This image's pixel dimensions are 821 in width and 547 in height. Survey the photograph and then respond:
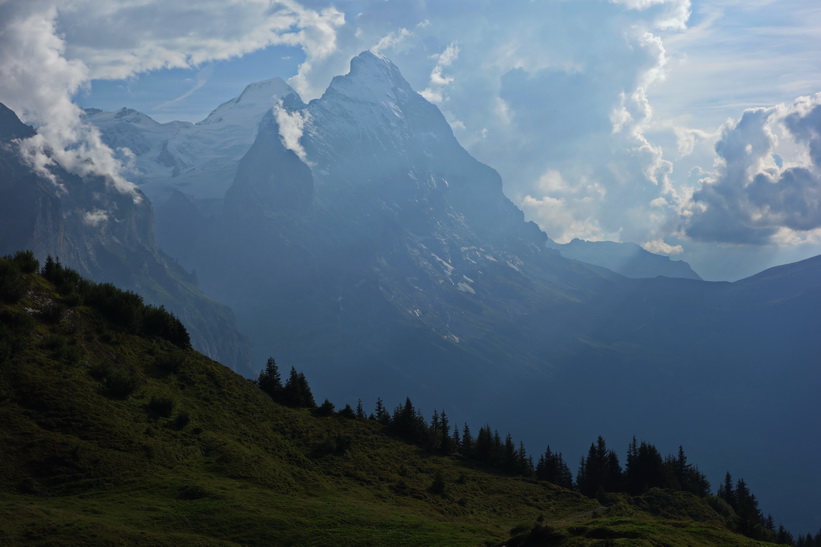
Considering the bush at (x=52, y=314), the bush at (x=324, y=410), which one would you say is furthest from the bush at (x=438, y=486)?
the bush at (x=52, y=314)

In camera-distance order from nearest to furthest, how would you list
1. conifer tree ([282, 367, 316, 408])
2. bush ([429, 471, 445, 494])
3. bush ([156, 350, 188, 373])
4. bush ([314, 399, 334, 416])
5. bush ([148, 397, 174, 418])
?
bush ([148, 397, 174, 418])
bush ([429, 471, 445, 494])
bush ([156, 350, 188, 373])
bush ([314, 399, 334, 416])
conifer tree ([282, 367, 316, 408])

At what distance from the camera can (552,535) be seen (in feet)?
181

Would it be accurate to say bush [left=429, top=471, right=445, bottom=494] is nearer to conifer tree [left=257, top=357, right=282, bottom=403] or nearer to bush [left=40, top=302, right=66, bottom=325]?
conifer tree [left=257, top=357, right=282, bottom=403]

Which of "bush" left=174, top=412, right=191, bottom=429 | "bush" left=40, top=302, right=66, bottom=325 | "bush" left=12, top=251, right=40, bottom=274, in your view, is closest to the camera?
"bush" left=174, top=412, right=191, bottom=429

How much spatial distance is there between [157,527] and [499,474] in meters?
73.0

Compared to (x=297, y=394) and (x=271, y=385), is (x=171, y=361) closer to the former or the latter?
(x=271, y=385)

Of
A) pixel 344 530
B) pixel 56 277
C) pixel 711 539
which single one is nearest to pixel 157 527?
pixel 344 530

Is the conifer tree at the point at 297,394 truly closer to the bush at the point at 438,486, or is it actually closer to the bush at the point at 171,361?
the bush at the point at 171,361

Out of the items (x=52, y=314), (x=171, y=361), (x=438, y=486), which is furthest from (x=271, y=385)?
(x=52, y=314)

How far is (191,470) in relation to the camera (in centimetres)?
6762

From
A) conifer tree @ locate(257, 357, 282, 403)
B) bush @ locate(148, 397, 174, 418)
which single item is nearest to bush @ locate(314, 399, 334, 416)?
conifer tree @ locate(257, 357, 282, 403)

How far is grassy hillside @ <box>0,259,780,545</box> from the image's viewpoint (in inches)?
2154

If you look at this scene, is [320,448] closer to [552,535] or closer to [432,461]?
[432,461]

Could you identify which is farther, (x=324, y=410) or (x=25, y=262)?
(x=324, y=410)
